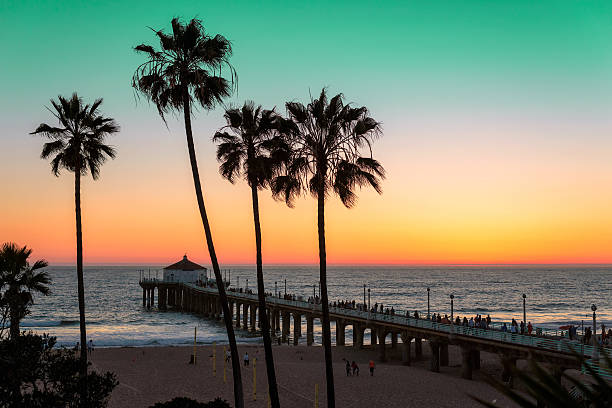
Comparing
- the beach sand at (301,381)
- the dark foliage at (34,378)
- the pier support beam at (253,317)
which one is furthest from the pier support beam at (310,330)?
the dark foliage at (34,378)

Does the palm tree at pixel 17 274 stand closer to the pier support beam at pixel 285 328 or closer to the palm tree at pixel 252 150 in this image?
the palm tree at pixel 252 150

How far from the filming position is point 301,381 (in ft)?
107

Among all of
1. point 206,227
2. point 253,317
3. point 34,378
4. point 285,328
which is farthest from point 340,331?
point 34,378

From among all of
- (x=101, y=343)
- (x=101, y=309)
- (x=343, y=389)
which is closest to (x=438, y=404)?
(x=343, y=389)

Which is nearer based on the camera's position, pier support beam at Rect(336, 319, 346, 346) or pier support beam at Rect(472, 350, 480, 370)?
pier support beam at Rect(472, 350, 480, 370)

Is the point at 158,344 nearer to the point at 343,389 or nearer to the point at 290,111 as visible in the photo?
the point at 343,389

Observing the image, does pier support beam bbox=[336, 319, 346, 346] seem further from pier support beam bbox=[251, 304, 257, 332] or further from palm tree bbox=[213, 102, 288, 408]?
palm tree bbox=[213, 102, 288, 408]

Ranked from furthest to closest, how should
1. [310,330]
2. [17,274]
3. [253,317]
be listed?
[253,317], [310,330], [17,274]

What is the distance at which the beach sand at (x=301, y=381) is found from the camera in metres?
27.6

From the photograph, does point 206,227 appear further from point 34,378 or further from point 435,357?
point 435,357

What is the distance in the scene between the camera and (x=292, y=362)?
40656 mm

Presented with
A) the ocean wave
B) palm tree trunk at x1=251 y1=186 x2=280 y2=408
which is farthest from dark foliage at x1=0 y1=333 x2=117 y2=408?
the ocean wave

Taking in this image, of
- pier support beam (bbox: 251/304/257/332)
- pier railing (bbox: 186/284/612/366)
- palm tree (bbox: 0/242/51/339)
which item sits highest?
palm tree (bbox: 0/242/51/339)

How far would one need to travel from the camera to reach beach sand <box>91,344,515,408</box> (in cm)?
2762
